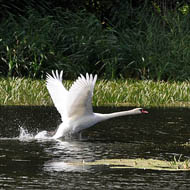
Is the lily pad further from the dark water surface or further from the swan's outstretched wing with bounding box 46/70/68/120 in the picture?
the swan's outstretched wing with bounding box 46/70/68/120

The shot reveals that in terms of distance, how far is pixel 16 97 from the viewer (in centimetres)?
1622

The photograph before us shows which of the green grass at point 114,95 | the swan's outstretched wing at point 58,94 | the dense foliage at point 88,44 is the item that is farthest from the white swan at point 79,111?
the dense foliage at point 88,44

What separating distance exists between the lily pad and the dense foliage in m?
11.5

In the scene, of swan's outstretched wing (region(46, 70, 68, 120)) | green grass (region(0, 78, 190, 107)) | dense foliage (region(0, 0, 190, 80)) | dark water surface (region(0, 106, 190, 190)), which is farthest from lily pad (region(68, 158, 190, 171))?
dense foliage (region(0, 0, 190, 80))

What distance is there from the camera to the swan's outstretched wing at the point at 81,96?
10547 millimetres

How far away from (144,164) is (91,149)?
5.17 ft

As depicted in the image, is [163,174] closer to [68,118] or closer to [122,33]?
[68,118]

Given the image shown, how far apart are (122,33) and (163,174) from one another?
15459mm

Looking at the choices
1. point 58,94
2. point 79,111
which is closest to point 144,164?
point 79,111

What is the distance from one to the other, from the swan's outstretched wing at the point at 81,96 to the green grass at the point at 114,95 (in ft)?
16.4

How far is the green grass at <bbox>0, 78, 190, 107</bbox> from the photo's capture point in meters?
16.2

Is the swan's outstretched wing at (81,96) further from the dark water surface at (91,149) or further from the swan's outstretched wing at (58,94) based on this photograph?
the dark water surface at (91,149)

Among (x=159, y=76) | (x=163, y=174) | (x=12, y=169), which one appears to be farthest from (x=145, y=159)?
(x=159, y=76)

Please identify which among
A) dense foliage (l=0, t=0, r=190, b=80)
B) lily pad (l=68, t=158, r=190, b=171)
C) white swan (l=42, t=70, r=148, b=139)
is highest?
dense foliage (l=0, t=0, r=190, b=80)
